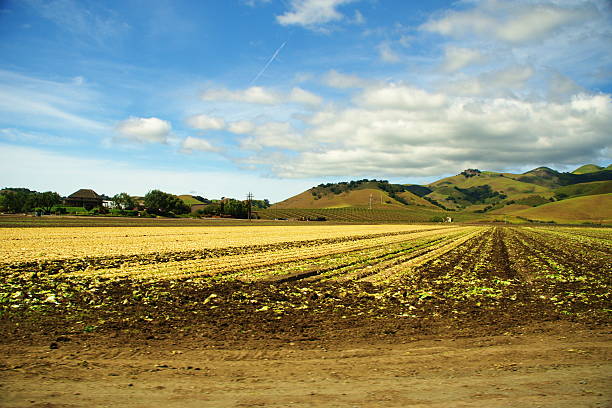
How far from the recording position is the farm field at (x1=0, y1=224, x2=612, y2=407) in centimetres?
653

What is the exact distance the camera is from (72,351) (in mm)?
8414

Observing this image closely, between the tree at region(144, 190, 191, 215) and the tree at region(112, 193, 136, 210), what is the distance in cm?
1300

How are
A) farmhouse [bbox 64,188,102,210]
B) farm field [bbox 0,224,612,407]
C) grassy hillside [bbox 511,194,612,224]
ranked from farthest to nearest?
1. farmhouse [bbox 64,188,102,210]
2. grassy hillside [bbox 511,194,612,224]
3. farm field [bbox 0,224,612,407]

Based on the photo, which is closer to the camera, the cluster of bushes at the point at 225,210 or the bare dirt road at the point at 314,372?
the bare dirt road at the point at 314,372

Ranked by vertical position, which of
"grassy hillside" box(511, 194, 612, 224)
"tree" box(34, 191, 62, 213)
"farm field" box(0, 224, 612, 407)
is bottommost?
"farm field" box(0, 224, 612, 407)

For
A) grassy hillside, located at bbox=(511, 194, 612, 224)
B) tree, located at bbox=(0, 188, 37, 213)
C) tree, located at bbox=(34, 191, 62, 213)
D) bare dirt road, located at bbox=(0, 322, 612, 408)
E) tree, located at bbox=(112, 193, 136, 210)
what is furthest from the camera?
tree, located at bbox=(112, 193, 136, 210)

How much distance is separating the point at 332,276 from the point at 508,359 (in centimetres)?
1117

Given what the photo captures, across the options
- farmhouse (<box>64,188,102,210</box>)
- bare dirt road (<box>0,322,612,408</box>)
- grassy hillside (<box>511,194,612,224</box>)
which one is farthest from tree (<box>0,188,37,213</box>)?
grassy hillside (<box>511,194,612,224</box>)

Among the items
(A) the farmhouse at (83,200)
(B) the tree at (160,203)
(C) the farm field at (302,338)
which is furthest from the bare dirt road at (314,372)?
(A) the farmhouse at (83,200)

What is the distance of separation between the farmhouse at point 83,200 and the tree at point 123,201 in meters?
17.1

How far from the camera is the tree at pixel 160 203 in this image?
166 meters

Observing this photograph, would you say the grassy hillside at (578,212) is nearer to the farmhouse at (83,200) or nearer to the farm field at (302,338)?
the farm field at (302,338)

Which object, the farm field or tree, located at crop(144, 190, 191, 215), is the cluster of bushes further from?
the farm field

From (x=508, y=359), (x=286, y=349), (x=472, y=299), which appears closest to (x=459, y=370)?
(x=508, y=359)
